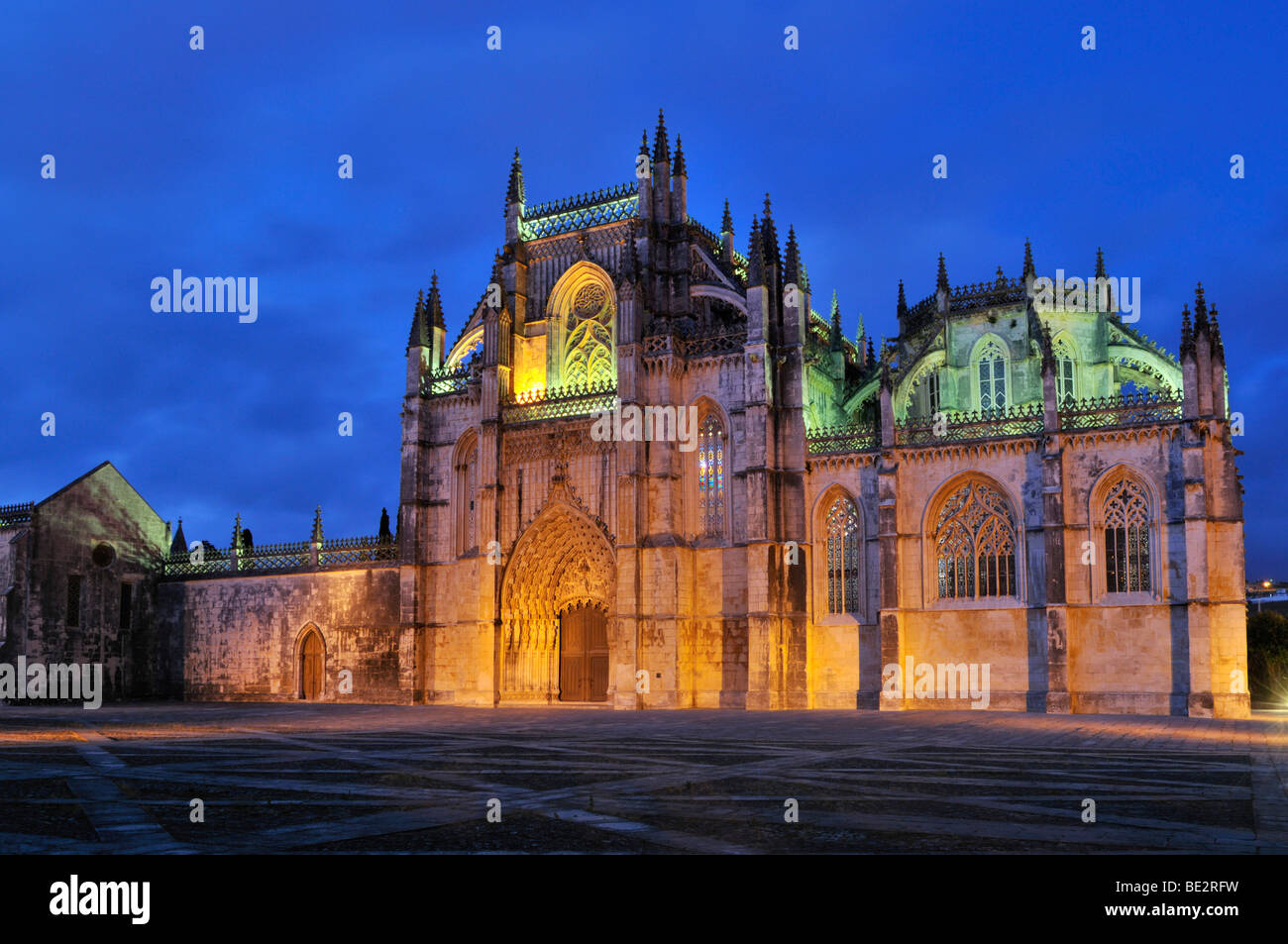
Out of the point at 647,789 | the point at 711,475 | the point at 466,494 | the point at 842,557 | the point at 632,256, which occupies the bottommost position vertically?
the point at 647,789

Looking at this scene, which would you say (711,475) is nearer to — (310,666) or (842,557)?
(842,557)

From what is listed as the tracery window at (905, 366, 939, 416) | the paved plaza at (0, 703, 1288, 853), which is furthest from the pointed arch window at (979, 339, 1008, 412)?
the paved plaza at (0, 703, 1288, 853)

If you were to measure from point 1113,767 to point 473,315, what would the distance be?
33.2m

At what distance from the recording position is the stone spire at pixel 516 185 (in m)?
43.7

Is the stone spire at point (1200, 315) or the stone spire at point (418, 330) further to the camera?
the stone spire at point (418, 330)

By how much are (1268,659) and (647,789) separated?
3871 centimetres

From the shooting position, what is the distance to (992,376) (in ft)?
130

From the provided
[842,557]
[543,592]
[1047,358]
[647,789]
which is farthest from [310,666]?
[647,789]

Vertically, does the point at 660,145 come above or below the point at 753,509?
above

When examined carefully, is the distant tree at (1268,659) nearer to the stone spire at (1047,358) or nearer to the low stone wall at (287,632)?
the stone spire at (1047,358)

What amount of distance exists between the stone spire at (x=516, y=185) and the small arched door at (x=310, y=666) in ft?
62.9

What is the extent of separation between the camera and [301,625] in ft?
146

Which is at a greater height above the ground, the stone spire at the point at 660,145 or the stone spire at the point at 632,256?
the stone spire at the point at 660,145

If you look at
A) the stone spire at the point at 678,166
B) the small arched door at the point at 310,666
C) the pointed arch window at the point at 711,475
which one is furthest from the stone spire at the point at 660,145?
the small arched door at the point at 310,666
